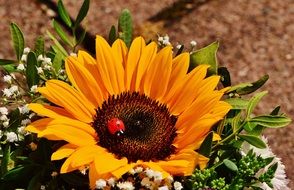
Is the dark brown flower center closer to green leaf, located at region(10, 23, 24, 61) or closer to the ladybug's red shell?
the ladybug's red shell

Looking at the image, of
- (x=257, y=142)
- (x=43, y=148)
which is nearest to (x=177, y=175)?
(x=257, y=142)

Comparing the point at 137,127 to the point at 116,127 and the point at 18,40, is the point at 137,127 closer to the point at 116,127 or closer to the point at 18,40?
the point at 116,127

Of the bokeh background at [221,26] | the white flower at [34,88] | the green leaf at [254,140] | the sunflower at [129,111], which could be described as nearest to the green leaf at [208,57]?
the sunflower at [129,111]

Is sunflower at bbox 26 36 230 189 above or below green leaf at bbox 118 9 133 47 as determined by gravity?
below

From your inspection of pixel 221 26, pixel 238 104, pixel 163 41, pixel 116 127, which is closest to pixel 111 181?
pixel 116 127

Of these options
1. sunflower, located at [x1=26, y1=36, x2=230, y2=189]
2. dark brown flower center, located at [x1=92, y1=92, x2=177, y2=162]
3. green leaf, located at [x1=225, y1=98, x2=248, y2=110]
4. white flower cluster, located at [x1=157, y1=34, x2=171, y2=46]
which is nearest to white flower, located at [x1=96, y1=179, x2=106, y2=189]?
sunflower, located at [x1=26, y1=36, x2=230, y2=189]

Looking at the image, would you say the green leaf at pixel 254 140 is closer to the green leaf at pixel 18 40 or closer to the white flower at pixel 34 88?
the white flower at pixel 34 88

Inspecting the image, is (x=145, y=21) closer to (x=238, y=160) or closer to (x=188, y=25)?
(x=188, y=25)
